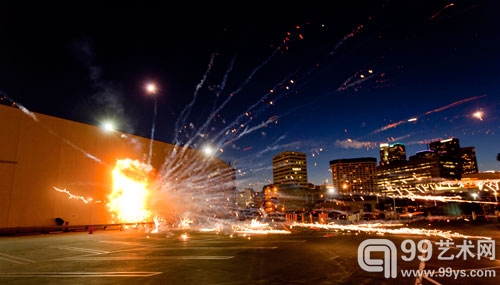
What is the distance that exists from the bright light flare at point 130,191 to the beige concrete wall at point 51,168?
2.59 feet

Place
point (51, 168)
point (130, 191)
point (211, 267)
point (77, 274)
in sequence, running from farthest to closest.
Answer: point (130, 191)
point (51, 168)
point (211, 267)
point (77, 274)

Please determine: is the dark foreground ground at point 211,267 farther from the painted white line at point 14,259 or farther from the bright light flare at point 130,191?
the bright light flare at point 130,191

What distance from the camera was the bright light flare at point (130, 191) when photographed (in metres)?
28.8

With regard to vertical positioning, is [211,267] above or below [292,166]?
below

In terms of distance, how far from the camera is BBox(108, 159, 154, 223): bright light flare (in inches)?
1136

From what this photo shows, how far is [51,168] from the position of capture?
23672 millimetres

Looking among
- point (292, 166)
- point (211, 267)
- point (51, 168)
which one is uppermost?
point (292, 166)

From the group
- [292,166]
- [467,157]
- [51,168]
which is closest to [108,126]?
[51,168]

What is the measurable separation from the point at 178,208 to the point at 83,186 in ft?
44.0

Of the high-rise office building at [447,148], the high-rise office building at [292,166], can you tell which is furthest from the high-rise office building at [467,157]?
the high-rise office building at [292,166]

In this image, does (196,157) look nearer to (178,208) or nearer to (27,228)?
(178,208)

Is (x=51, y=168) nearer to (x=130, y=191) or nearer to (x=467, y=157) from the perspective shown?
(x=130, y=191)

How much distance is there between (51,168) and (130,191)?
319 inches

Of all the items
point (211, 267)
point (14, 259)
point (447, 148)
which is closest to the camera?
point (211, 267)
